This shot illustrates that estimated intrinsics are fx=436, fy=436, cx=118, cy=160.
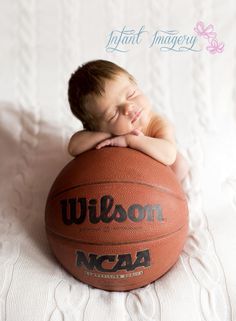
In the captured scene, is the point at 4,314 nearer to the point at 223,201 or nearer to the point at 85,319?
the point at 85,319

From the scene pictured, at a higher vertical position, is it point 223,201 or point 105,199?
point 105,199

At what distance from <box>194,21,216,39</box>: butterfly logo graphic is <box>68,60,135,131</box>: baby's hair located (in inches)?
25.7

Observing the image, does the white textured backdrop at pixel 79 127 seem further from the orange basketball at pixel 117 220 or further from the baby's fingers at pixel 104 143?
the baby's fingers at pixel 104 143

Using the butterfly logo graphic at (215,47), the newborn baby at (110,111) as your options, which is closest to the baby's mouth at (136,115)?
the newborn baby at (110,111)

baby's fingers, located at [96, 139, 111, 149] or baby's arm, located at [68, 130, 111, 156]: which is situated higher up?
baby's fingers, located at [96, 139, 111, 149]

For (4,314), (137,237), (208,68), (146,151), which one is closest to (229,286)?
(137,237)

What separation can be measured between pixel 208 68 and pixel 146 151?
695mm

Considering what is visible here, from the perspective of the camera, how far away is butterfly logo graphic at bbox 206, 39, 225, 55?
158 cm

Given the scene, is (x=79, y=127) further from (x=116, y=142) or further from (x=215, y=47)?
(x=215, y=47)

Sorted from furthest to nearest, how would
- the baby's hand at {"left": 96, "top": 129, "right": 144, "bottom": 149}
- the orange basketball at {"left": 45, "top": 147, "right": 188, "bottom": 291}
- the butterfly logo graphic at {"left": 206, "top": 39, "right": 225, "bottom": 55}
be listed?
the butterfly logo graphic at {"left": 206, "top": 39, "right": 225, "bottom": 55}, the baby's hand at {"left": 96, "top": 129, "right": 144, "bottom": 149}, the orange basketball at {"left": 45, "top": 147, "right": 188, "bottom": 291}

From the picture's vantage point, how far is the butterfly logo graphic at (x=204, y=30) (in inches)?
62.3

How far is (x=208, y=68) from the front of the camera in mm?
1567

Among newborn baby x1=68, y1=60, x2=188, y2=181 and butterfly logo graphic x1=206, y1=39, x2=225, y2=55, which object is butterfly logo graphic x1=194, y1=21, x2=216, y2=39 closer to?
butterfly logo graphic x1=206, y1=39, x2=225, y2=55

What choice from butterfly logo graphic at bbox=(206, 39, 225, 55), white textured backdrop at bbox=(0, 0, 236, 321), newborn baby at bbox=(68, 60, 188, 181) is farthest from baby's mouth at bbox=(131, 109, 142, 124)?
butterfly logo graphic at bbox=(206, 39, 225, 55)
